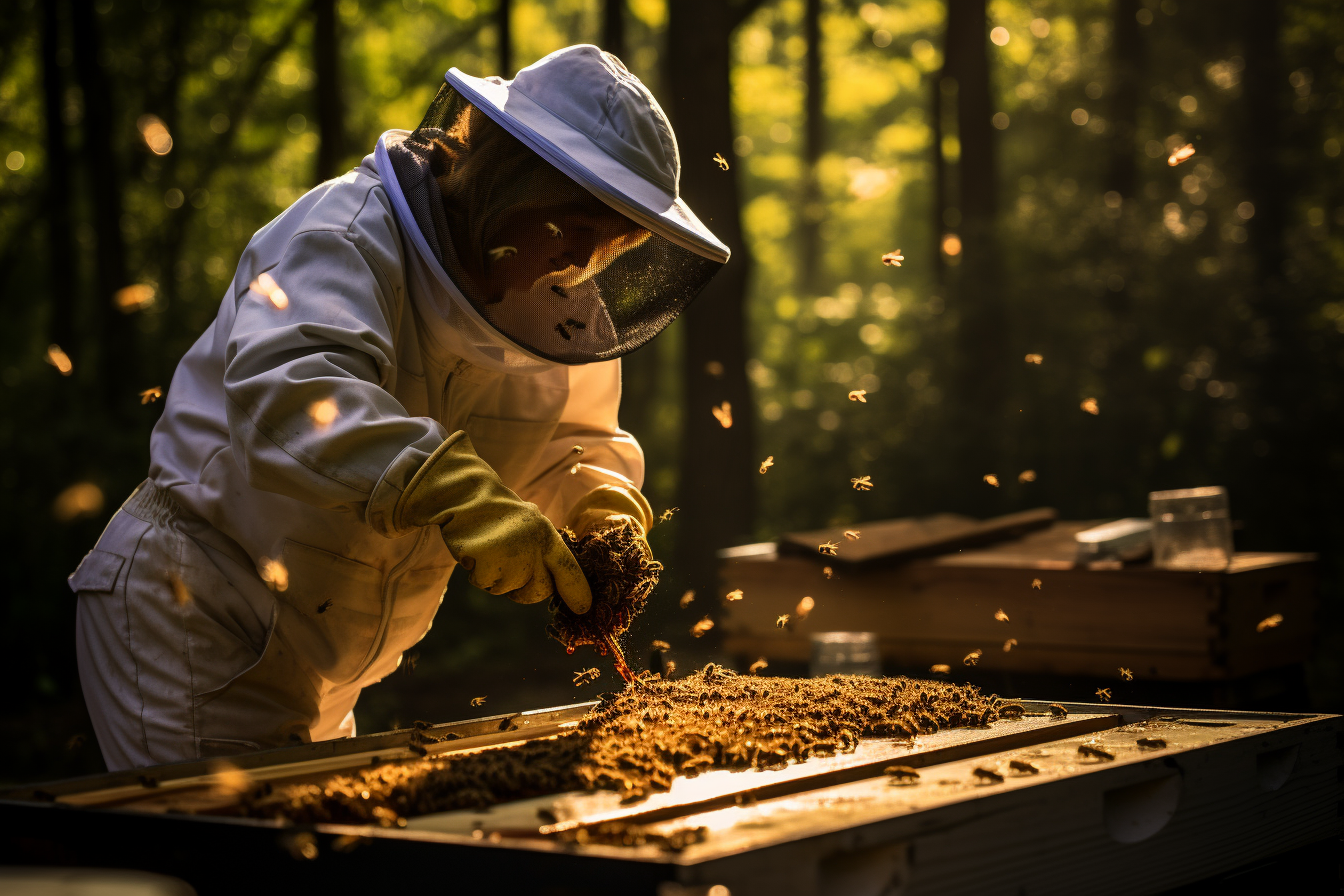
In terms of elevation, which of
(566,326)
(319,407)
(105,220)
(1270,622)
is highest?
(105,220)

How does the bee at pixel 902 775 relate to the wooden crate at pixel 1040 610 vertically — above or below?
above

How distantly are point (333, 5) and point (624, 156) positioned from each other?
877 centimetres

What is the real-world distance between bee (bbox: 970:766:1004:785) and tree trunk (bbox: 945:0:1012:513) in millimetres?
8366

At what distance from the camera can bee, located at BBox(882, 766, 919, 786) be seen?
1.68 metres

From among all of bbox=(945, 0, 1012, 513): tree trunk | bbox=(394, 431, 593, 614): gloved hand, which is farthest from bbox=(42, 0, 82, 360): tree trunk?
bbox=(394, 431, 593, 614): gloved hand

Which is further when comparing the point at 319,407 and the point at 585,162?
the point at 585,162

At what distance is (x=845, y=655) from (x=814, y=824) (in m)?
2.85

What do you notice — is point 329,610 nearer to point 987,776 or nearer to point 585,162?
point 585,162

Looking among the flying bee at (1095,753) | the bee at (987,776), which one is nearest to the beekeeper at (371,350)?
the bee at (987,776)

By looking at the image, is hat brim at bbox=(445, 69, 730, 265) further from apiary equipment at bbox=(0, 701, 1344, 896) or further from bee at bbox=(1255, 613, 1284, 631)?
bee at bbox=(1255, 613, 1284, 631)

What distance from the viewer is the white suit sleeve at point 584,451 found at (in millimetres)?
2672

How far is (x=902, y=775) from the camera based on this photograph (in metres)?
1.72

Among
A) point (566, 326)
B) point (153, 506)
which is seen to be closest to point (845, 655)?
point (566, 326)

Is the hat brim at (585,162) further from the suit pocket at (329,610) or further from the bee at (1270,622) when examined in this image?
the bee at (1270,622)
